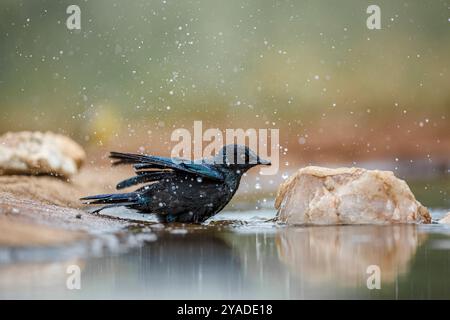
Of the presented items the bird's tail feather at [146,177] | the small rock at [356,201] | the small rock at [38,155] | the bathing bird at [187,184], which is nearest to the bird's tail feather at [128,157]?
the bathing bird at [187,184]

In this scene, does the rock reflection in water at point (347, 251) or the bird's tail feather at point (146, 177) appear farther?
the bird's tail feather at point (146, 177)

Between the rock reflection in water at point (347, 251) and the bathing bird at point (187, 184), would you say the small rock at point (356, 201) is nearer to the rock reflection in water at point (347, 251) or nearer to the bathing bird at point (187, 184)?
the rock reflection in water at point (347, 251)

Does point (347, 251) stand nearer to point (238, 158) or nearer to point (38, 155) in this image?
point (238, 158)

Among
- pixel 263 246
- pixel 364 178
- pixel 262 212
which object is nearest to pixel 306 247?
pixel 263 246

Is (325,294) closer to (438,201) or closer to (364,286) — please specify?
(364,286)

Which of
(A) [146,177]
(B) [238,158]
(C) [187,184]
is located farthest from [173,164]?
(B) [238,158]

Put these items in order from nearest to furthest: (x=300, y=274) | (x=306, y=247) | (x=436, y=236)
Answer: (x=300, y=274)
(x=306, y=247)
(x=436, y=236)
